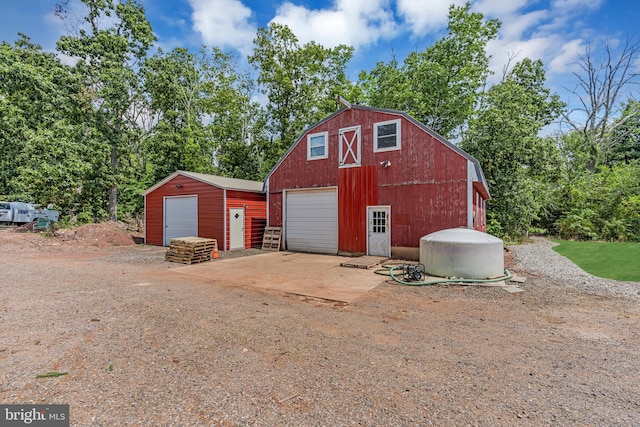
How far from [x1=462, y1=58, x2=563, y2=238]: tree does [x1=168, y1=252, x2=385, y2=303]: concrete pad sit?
11.6 metres

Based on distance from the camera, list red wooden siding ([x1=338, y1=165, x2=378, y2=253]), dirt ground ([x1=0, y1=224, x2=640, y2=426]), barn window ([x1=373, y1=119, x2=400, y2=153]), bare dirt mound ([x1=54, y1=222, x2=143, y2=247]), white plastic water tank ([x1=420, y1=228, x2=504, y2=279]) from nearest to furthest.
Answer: dirt ground ([x1=0, y1=224, x2=640, y2=426])
white plastic water tank ([x1=420, y1=228, x2=504, y2=279])
barn window ([x1=373, y1=119, x2=400, y2=153])
red wooden siding ([x1=338, y1=165, x2=378, y2=253])
bare dirt mound ([x1=54, y1=222, x2=143, y2=247])

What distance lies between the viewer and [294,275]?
27.3 ft

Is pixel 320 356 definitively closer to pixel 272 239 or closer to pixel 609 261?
pixel 272 239

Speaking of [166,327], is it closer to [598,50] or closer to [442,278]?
[442,278]

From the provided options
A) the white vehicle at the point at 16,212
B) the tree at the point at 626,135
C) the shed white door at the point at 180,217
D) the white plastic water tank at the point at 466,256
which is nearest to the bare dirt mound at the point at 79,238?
the shed white door at the point at 180,217

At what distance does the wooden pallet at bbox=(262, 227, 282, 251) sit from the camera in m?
13.6

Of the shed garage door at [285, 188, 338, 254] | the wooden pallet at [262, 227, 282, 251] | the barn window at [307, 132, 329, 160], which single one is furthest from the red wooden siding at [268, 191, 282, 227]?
the barn window at [307, 132, 329, 160]

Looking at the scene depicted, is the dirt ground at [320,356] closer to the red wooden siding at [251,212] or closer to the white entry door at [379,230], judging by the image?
the white entry door at [379,230]

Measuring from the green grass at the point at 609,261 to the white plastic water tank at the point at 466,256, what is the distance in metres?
3.53

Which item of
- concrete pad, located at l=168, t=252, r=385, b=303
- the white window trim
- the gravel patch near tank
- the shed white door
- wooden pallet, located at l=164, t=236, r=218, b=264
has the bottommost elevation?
the gravel patch near tank

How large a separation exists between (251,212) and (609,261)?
14.0 meters

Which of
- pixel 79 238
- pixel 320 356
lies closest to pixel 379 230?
pixel 320 356

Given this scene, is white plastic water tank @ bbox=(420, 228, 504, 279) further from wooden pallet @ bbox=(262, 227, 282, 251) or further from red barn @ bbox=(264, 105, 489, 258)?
wooden pallet @ bbox=(262, 227, 282, 251)

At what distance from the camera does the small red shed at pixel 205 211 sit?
13.1 meters
